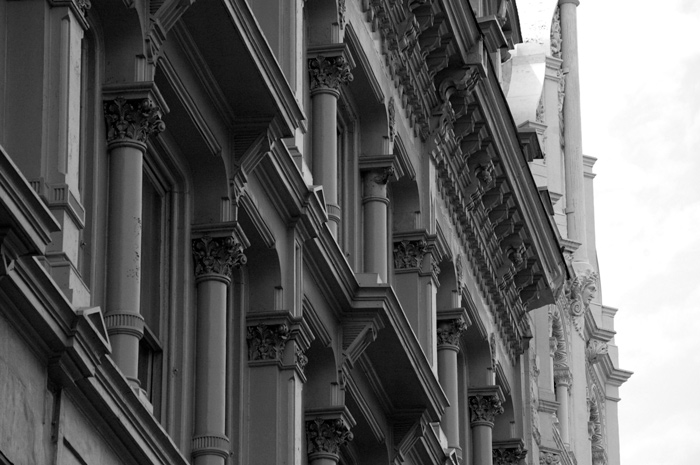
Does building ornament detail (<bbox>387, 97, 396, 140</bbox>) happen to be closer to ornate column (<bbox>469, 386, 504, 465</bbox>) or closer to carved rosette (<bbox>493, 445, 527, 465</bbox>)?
ornate column (<bbox>469, 386, 504, 465</bbox>)

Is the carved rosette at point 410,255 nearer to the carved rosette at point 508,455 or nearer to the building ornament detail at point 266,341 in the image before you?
the carved rosette at point 508,455

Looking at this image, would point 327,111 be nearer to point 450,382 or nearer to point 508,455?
point 450,382

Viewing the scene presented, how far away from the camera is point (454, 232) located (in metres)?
42.3

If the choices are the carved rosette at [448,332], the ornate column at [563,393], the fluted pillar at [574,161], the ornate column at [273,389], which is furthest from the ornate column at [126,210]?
the fluted pillar at [574,161]

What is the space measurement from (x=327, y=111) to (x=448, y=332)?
9.18 meters

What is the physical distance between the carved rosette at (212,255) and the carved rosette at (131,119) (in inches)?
123

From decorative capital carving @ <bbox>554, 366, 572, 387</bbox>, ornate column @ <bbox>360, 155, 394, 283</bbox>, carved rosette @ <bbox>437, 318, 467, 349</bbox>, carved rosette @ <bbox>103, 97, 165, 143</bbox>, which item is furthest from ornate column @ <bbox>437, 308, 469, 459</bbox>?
decorative capital carving @ <bbox>554, 366, 572, 387</bbox>

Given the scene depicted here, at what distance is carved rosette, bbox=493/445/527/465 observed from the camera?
45.7m

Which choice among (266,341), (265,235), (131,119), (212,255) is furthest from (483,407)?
(131,119)

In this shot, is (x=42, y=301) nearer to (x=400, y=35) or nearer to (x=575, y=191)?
(x=400, y=35)

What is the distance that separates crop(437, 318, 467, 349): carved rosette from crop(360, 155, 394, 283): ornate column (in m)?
5.06

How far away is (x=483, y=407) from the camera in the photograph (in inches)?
1721

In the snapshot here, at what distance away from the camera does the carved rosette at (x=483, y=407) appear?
43625 mm

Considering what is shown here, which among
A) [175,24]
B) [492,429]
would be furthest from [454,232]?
[175,24]
